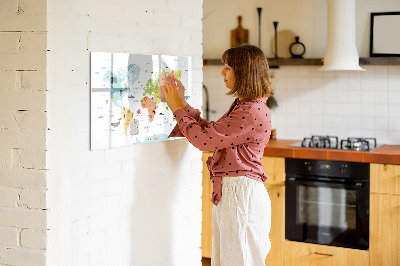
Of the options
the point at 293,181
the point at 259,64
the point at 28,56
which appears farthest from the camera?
the point at 293,181

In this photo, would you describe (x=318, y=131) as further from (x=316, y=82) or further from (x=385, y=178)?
(x=385, y=178)

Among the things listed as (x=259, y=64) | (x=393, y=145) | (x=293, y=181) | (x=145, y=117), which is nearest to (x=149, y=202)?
(x=145, y=117)

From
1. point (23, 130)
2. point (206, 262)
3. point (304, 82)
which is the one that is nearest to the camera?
point (23, 130)

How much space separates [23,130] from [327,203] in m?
2.62

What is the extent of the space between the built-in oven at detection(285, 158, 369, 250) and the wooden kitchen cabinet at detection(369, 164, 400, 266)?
2.0 inches

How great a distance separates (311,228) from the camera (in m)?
4.46

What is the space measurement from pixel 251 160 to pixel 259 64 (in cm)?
46

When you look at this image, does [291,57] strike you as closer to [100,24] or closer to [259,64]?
[259,64]

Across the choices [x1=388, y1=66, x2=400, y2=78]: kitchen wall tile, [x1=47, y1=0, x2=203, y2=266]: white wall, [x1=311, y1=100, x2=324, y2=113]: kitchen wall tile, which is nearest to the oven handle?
[x1=311, y1=100, x2=324, y2=113]: kitchen wall tile

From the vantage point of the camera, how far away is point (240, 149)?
2863 mm

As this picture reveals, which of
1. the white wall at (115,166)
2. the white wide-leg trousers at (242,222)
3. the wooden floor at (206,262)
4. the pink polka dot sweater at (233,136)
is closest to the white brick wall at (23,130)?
the white wall at (115,166)

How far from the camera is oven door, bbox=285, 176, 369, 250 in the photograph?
424 centimetres

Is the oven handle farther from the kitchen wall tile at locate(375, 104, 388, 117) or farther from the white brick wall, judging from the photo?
the white brick wall

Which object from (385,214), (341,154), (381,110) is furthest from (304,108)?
(385,214)
